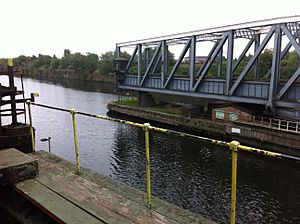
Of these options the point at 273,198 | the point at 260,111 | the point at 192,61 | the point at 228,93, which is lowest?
the point at 273,198

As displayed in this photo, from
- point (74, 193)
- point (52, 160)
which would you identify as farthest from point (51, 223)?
point (52, 160)

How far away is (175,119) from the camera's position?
33156mm

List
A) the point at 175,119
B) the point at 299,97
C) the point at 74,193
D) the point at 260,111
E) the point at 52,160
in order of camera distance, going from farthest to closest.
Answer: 1. the point at 175,119
2. the point at 260,111
3. the point at 299,97
4. the point at 52,160
5. the point at 74,193

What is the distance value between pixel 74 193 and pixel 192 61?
34.1m

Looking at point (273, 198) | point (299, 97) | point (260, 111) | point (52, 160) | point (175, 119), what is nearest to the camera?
point (52, 160)

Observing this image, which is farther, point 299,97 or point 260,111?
point 260,111

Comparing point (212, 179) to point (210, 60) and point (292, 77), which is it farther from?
point (210, 60)

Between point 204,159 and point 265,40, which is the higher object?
point 265,40

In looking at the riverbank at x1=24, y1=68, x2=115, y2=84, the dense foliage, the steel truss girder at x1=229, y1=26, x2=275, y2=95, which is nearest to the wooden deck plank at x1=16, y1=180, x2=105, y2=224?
the steel truss girder at x1=229, y1=26, x2=275, y2=95

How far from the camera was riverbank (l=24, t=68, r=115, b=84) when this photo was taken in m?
94.1

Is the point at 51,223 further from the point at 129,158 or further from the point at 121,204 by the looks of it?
the point at 129,158

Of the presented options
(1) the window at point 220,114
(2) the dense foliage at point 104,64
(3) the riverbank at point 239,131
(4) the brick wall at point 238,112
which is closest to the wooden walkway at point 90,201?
(3) the riverbank at point 239,131

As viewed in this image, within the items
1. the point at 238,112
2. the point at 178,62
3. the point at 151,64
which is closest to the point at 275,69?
the point at 238,112

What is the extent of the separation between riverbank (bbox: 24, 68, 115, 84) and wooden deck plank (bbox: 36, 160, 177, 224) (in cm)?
8552
